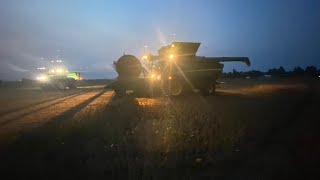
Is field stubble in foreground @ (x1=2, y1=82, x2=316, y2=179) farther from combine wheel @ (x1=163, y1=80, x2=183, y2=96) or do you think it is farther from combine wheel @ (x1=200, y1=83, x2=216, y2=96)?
combine wheel @ (x1=200, y1=83, x2=216, y2=96)

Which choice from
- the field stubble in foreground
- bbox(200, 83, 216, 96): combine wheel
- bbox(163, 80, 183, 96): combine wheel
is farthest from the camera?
bbox(200, 83, 216, 96): combine wheel

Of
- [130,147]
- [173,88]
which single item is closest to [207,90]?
[173,88]

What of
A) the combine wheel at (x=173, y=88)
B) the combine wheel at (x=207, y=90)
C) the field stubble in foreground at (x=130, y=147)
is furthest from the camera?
the combine wheel at (x=207, y=90)

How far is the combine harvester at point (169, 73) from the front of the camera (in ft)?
80.4

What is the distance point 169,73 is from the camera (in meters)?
24.3

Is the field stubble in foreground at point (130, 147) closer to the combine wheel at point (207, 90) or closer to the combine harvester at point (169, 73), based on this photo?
the combine harvester at point (169, 73)

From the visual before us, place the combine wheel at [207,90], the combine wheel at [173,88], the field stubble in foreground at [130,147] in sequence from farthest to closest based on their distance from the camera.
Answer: the combine wheel at [207,90] < the combine wheel at [173,88] < the field stubble in foreground at [130,147]

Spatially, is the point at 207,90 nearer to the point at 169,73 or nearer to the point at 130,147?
the point at 169,73

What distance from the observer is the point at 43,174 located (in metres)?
6.86

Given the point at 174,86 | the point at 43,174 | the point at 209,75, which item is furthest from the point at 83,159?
the point at 209,75

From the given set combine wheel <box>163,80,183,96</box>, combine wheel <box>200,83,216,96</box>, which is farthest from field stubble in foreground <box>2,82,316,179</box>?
combine wheel <box>200,83,216,96</box>

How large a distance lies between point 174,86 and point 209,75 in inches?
123

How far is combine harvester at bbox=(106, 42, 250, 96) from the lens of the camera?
24516 millimetres

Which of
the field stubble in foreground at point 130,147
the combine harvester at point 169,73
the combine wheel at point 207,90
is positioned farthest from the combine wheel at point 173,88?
the field stubble in foreground at point 130,147
